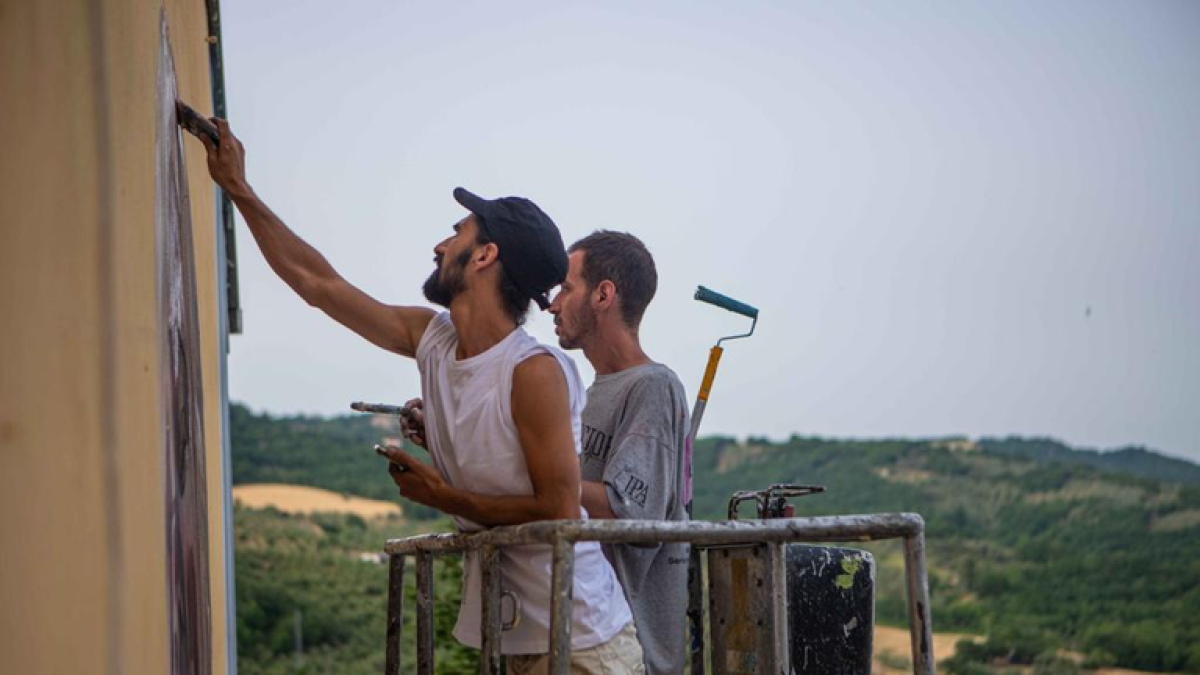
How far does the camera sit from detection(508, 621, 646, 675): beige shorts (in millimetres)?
3067

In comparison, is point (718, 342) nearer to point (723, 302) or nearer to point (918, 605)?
point (723, 302)

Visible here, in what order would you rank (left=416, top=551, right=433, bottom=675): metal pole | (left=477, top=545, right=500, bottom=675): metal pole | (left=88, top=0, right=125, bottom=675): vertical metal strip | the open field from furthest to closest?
the open field, (left=416, top=551, right=433, bottom=675): metal pole, (left=477, top=545, right=500, bottom=675): metal pole, (left=88, top=0, right=125, bottom=675): vertical metal strip

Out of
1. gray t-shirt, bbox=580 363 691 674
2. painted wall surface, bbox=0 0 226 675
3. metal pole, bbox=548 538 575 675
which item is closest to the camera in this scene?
painted wall surface, bbox=0 0 226 675

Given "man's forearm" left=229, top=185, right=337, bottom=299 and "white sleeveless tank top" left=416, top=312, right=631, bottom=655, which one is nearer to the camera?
"white sleeveless tank top" left=416, top=312, right=631, bottom=655

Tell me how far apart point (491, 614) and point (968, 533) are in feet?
115

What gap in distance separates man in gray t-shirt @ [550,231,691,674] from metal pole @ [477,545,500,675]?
0.72m

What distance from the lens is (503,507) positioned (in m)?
2.95

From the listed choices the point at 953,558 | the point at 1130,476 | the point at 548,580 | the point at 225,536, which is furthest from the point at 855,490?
the point at 548,580

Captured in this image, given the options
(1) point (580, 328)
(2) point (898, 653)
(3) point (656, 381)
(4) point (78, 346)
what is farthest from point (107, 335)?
(2) point (898, 653)

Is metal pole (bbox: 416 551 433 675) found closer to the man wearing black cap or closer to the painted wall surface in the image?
the man wearing black cap

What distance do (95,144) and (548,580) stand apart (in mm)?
1338

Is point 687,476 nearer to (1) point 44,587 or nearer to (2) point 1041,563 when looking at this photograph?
(1) point 44,587

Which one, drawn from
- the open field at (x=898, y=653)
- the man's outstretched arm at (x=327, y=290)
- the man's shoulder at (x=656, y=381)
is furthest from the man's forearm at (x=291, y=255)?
the open field at (x=898, y=653)

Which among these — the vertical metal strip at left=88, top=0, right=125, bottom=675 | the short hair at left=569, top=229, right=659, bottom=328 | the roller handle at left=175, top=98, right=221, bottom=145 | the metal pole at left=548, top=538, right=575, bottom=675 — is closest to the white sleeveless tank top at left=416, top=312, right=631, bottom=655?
the metal pole at left=548, top=538, right=575, bottom=675
